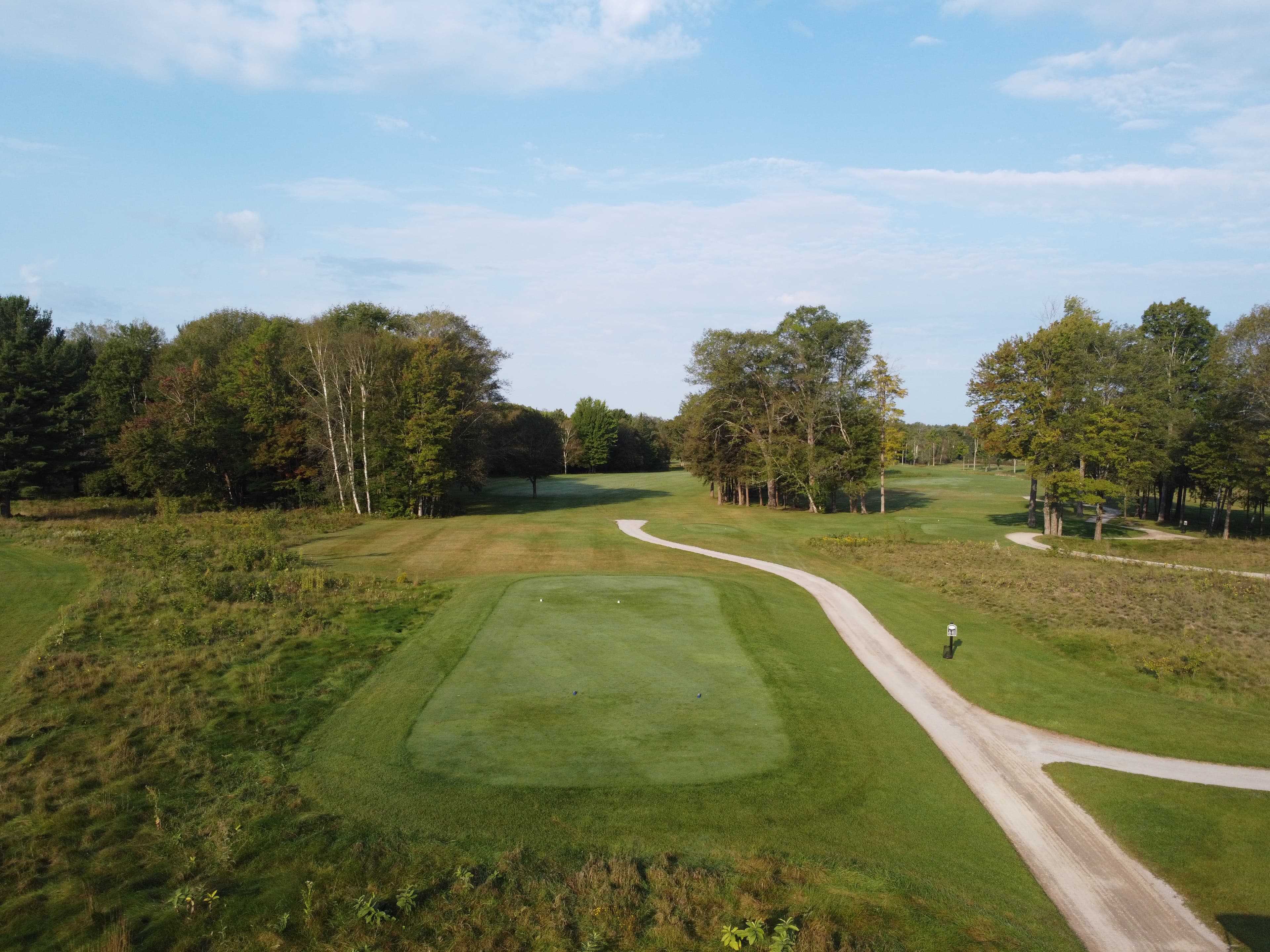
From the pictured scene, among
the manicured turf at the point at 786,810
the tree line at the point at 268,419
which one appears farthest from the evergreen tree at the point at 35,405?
the manicured turf at the point at 786,810

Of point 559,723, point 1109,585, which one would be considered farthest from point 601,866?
point 1109,585

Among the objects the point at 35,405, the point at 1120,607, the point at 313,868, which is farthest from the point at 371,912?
the point at 35,405

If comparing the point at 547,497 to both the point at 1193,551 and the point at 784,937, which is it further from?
the point at 784,937

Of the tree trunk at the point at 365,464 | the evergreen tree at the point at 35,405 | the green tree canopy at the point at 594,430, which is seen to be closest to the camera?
the evergreen tree at the point at 35,405

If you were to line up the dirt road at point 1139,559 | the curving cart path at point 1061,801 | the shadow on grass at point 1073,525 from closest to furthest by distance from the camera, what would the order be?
the curving cart path at point 1061,801, the dirt road at point 1139,559, the shadow on grass at point 1073,525

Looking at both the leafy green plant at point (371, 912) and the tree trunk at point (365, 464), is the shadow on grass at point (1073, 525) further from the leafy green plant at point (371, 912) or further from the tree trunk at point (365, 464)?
the leafy green plant at point (371, 912)

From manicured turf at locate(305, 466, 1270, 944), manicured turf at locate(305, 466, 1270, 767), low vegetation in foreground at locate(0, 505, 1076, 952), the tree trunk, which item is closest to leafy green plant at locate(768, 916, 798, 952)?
low vegetation in foreground at locate(0, 505, 1076, 952)

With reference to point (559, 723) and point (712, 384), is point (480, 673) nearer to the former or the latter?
point (559, 723)
